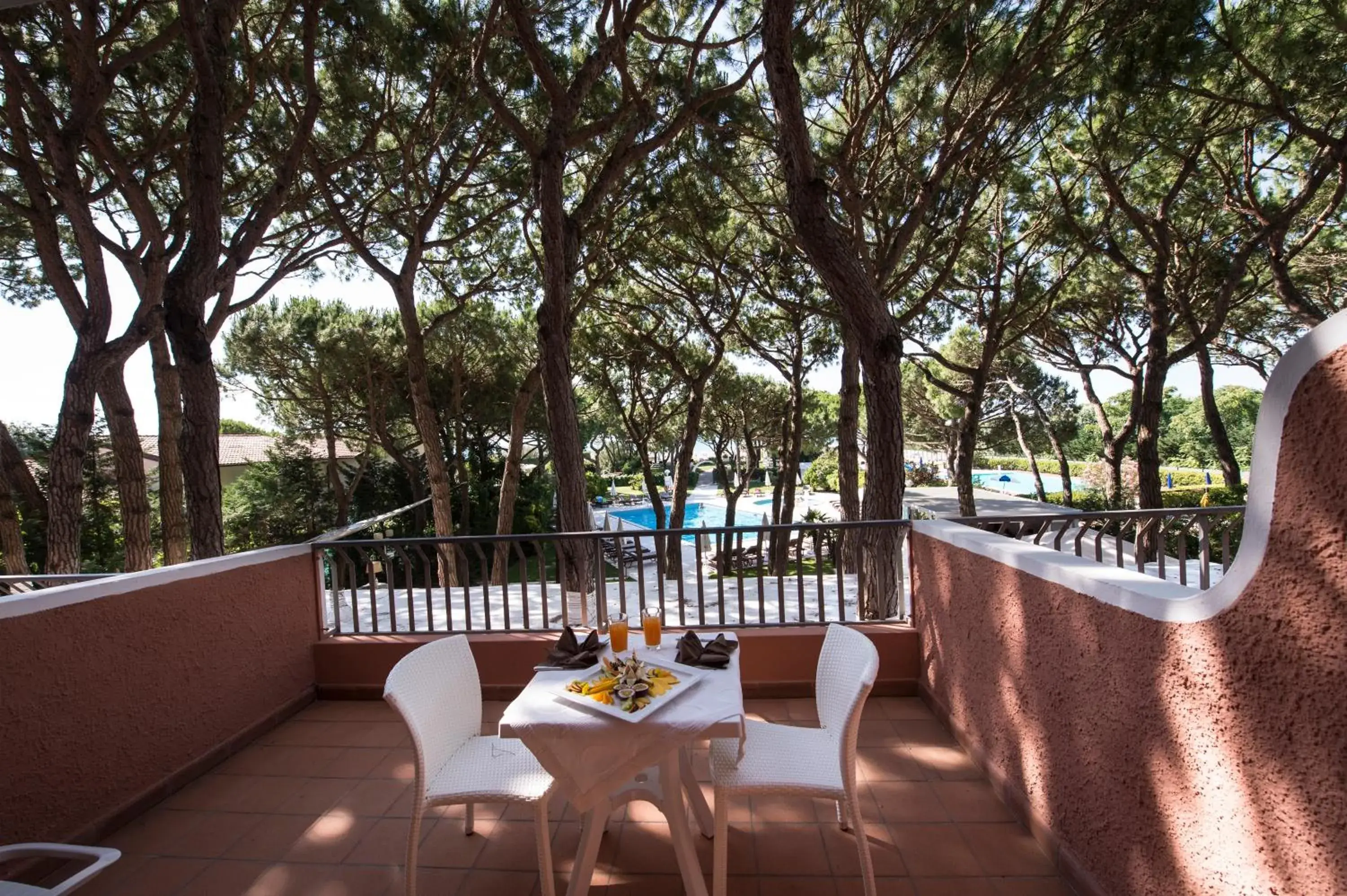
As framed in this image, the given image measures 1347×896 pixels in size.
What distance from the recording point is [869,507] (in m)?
4.61

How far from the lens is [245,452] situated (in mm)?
23531

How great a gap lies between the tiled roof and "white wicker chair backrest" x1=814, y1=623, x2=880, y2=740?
1653 centimetres

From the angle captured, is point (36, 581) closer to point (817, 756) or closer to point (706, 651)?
point (706, 651)

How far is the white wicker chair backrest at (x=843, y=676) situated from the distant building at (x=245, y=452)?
16.5 meters

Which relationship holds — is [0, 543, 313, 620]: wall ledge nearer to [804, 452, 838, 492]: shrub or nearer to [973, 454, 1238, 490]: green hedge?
[973, 454, 1238, 490]: green hedge

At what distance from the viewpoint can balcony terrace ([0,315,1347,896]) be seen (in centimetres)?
126

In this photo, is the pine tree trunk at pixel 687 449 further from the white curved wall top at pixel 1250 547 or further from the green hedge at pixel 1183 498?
the white curved wall top at pixel 1250 547

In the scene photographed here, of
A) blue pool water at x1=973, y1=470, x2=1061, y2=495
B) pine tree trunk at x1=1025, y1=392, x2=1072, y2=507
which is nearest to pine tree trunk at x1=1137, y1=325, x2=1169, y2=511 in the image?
pine tree trunk at x1=1025, y1=392, x2=1072, y2=507

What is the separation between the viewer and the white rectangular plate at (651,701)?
1.77m

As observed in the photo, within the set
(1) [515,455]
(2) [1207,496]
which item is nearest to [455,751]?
(1) [515,455]

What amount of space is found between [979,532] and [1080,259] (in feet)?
27.9

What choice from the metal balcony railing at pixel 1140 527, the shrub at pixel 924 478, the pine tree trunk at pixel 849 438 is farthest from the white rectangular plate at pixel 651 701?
the shrub at pixel 924 478

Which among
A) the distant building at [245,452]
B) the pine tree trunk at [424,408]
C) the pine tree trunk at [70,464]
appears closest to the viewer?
the pine tree trunk at [70,464]

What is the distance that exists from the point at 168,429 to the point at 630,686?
7.80 meters
